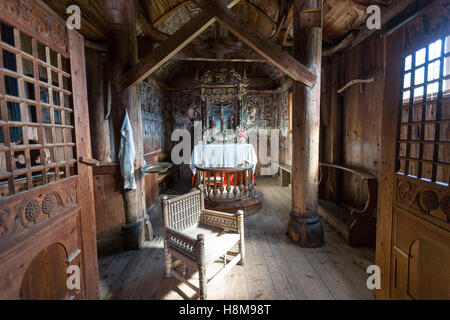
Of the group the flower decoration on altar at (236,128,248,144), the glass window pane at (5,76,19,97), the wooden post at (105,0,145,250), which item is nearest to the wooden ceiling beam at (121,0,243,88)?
the wooden post at (105,0,145,250)

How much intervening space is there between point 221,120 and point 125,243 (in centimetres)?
458

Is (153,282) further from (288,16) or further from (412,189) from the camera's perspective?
(288,16)

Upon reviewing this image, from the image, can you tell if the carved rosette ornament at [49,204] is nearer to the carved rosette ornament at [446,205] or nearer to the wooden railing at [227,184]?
the carved rosette ornament at [446,205]

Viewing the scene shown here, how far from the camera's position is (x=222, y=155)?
4781 mm

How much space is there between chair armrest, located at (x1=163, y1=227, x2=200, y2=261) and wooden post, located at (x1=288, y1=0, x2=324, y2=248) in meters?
1.58

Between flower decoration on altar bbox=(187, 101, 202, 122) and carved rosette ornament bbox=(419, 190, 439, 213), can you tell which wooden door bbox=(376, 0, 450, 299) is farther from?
flower decoration on altar bbox=(187, 101, 202, 122)

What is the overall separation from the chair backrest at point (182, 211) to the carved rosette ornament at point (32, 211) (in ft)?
3.39

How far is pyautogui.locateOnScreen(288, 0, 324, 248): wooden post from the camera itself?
2.55 m

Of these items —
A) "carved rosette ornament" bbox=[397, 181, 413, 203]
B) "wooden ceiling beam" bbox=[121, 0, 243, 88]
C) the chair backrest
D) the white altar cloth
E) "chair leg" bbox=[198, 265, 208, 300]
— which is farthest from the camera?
the white altar cloth

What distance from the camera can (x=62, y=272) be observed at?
4.58 ft

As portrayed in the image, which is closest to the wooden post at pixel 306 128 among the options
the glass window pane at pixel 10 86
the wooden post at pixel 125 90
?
the wooden post at pixel 125 90

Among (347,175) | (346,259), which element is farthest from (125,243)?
(347,175)

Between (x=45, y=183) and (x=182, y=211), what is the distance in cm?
128

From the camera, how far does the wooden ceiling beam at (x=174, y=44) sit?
7.55ft
